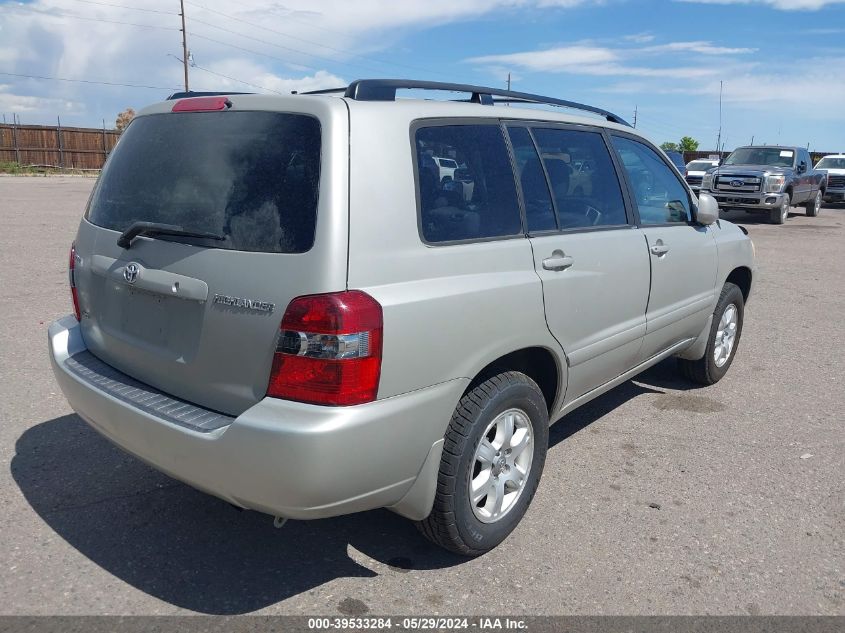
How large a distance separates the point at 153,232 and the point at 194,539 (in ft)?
4.48

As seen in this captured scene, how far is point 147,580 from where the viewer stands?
294 cm

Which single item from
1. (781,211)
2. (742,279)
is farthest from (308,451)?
(781,211)

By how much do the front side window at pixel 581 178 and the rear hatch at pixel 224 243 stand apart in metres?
1.36

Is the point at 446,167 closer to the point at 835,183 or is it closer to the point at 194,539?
the point at 194,539

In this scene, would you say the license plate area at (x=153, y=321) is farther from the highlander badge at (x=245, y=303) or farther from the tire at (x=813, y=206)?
the tire at (x=813, y=206)

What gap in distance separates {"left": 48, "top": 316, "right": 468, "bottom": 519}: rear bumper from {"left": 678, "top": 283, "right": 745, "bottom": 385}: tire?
310cm

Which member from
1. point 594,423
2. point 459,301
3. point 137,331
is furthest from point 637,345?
point 137,331

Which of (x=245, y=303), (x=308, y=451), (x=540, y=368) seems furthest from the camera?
(x=540, y=368)

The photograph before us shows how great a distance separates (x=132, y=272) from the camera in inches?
115

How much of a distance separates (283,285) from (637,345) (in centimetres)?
239

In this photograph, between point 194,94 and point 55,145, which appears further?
point 55,145

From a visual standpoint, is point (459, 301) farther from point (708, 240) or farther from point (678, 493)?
point (708, 240)

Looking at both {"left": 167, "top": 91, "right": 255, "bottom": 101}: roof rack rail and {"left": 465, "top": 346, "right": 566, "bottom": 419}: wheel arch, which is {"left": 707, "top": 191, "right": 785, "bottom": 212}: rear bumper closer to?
{"left": 465, "top": 346, "right": 566, "bottom": 419}: wheel arch

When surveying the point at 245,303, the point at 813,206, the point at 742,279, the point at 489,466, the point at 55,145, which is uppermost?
the point at 55,145
